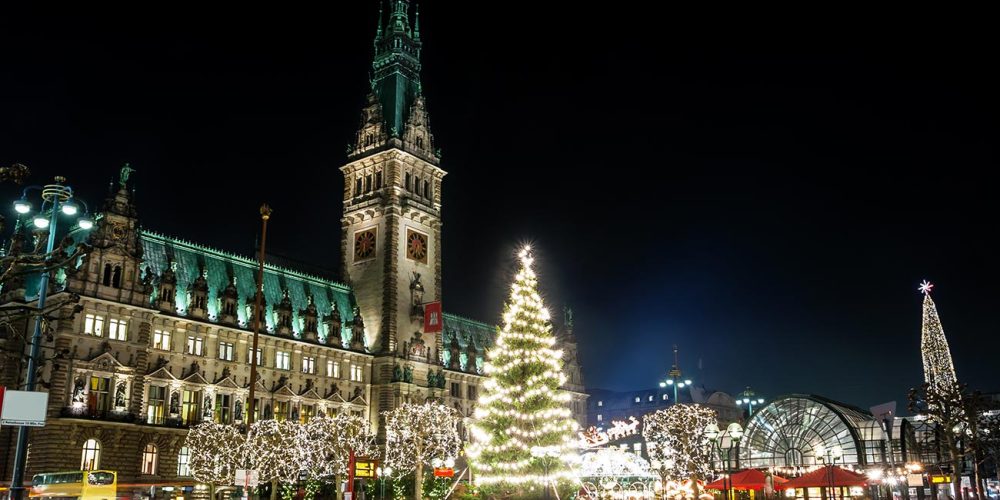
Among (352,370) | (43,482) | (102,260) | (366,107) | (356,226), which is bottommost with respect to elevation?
(43,482)

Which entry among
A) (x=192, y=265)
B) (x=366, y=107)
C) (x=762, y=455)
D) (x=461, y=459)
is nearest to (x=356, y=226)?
(x=366, y=107)

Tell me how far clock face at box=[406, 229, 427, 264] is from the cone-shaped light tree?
175 feet

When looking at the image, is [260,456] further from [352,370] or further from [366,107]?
[366,107]

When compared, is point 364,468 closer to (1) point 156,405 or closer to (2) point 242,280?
(1) point 156,405

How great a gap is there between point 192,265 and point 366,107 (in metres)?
33.0

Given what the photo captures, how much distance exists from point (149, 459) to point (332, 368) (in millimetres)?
24250

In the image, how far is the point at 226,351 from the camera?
80750 mm

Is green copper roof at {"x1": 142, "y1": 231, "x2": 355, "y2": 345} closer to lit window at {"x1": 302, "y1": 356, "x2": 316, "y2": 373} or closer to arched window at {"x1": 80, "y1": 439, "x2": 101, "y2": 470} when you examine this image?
lit window at {"x1": 302, "y1": 356, "x2": 316, "y2": 373}

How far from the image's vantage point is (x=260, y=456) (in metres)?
59.1

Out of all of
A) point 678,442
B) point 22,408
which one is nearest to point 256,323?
point 22,408

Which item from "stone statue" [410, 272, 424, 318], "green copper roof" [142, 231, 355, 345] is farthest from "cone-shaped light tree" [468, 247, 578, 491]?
"stone statue" [410, 272, 424, 318]

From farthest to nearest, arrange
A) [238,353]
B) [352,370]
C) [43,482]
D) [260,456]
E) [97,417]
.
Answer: [352,370], [238,353], [97,417], [260,456], [43,482]

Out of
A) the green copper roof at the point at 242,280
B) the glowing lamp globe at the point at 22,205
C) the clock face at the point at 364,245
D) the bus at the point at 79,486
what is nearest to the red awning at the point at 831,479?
the bus at the point at 79,486

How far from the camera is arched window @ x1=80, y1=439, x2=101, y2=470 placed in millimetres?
65188
